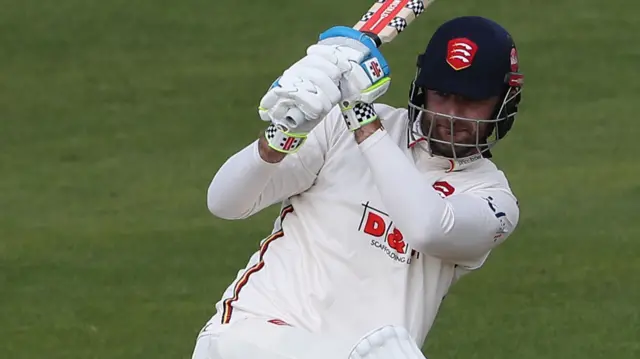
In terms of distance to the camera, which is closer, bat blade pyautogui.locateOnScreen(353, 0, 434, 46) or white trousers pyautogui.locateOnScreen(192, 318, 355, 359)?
white trousers pyautogui.locateOnScreen(192, 318, 355, 359)

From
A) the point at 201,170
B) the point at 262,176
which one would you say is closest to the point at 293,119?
the point at 262,176

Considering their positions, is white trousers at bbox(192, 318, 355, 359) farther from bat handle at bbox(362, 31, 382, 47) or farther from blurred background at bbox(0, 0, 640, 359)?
blurred background at bbox(0, 0, 640, 359)

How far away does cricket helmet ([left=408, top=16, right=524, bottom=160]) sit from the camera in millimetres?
4477

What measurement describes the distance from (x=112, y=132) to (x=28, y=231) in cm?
189

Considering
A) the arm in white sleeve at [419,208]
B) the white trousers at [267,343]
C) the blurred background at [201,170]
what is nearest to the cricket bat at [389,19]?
the arm in white sleeve at [419,208]

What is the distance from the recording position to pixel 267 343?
4270mm

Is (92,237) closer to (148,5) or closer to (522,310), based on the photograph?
(522,310)

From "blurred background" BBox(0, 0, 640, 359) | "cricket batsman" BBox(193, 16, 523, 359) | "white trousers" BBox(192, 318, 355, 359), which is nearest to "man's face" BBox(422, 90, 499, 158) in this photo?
"cricket batsman" BBox(193, 16, 523, 359)

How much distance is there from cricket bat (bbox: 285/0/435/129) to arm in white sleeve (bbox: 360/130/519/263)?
396 millimetres

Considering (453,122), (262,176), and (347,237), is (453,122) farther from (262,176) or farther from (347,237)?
(262,176)

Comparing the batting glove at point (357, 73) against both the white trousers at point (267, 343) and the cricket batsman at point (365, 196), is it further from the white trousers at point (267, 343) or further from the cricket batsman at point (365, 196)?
the white trousers at point (267, 343)

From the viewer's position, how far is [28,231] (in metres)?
8.55

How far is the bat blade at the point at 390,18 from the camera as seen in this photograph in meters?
4.51

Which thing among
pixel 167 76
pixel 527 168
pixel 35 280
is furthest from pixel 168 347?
pixel 167 76
